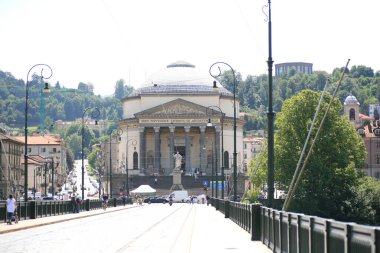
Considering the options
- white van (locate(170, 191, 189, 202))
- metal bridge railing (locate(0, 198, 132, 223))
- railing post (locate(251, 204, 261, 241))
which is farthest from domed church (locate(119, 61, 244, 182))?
railing post (locate(251, 204, 261, 241))

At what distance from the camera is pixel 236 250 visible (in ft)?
87.6

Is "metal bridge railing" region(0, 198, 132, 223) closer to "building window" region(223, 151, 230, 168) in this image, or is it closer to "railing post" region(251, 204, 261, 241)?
"railing post" region(251, 204, 261, 241)

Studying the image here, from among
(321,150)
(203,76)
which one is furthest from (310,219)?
(203,76)

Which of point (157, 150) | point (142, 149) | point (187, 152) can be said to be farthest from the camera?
point (142, 149)

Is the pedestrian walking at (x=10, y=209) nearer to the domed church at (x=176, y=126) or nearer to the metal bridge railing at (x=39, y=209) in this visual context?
the metal bridge railing at (x=39, y=209)

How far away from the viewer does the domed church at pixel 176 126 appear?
18025cm

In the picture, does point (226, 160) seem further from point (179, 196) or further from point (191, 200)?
point (191, 200)

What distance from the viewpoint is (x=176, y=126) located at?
594ft

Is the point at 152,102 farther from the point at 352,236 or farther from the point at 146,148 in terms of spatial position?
the point at 352,236

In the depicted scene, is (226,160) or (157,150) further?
(226,160)

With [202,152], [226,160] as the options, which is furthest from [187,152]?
[226,160]

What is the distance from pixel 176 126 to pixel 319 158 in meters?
84.8

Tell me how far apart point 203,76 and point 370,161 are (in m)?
41.7

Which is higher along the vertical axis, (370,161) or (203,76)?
(203,76)
